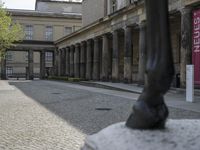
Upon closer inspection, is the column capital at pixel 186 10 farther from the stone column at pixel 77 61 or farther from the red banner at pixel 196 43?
the stone column at pixel 77 61

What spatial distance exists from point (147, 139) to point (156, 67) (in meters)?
0.83

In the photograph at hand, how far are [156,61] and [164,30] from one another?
0.37 m

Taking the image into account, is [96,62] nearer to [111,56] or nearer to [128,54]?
[111,56]

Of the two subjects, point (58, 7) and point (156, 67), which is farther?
point (58, 7)

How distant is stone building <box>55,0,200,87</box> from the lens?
24.9 metres

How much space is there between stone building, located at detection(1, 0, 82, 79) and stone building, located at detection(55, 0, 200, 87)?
20.9 feet

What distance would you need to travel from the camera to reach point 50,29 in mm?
83812

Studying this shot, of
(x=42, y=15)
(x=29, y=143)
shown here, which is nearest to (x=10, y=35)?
(x=29, y=143)

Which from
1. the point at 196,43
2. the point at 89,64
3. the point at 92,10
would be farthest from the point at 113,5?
the point at 196,43

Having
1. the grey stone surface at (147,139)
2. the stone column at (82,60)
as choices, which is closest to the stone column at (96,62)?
the stone column at (82,60)

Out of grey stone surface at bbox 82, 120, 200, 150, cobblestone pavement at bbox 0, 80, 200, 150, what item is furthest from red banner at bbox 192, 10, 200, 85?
Answer: grey stone surface at bbox 82, 120, 200, 150

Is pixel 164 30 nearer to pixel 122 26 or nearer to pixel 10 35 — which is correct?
pixel 122 26

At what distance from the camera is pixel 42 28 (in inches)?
3263

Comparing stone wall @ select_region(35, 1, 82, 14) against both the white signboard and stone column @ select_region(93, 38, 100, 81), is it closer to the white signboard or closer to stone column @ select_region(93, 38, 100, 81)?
stone column @ select_region(93, 38, 100, 81)
